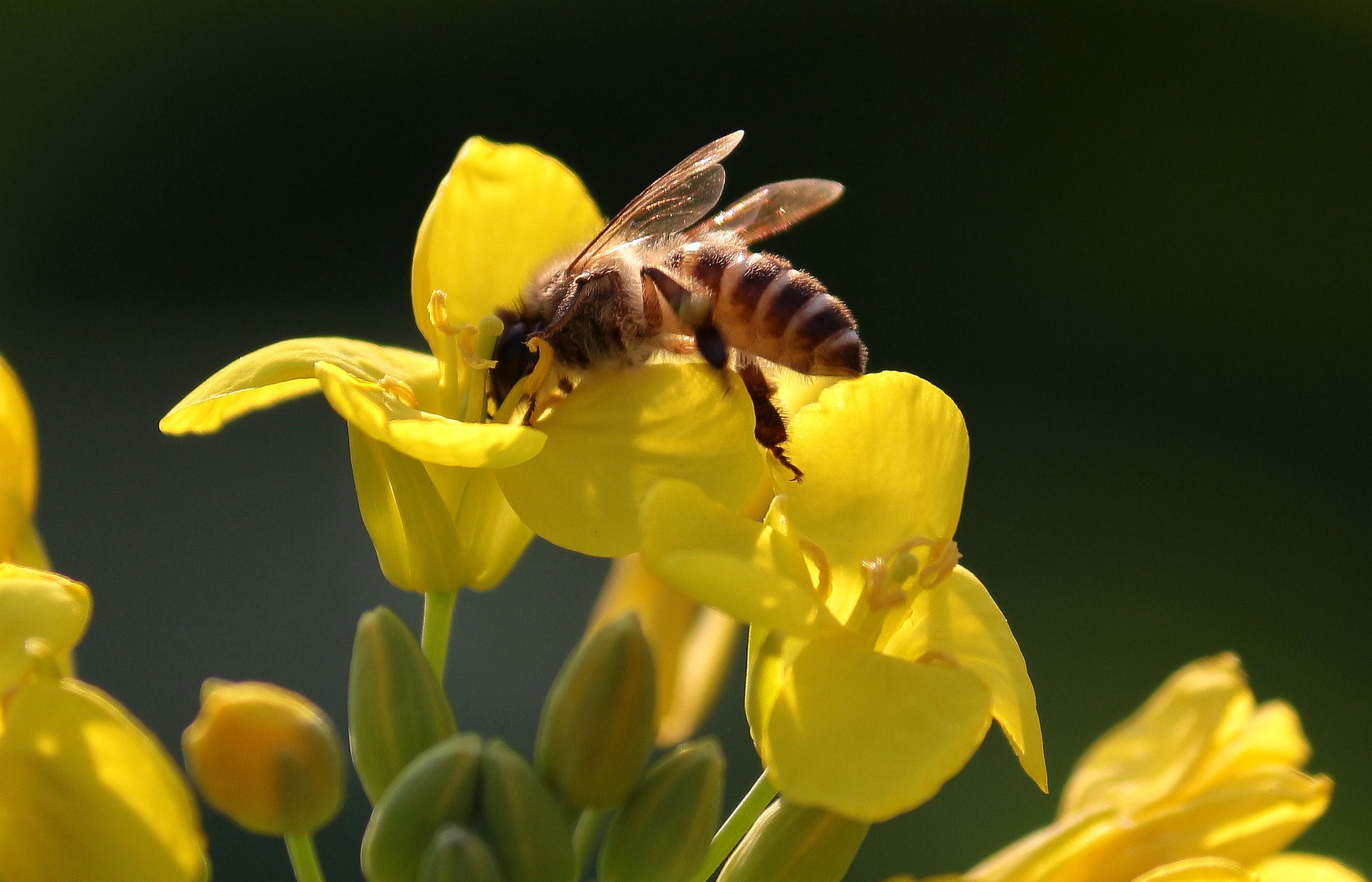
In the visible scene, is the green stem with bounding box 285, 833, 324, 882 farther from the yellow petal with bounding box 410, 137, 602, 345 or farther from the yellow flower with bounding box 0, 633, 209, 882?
the yellow petal with bounding box 410, 137, 602, 345

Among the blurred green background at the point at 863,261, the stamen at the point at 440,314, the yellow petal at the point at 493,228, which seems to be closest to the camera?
the stamen at the point at 440,314

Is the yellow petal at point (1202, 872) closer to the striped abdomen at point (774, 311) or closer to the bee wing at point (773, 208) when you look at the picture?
the striped abdomen at point (774, 311)

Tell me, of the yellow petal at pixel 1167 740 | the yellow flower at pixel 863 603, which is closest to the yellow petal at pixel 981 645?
the yellow flower at pixel 863 603

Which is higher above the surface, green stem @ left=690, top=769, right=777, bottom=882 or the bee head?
the bee head

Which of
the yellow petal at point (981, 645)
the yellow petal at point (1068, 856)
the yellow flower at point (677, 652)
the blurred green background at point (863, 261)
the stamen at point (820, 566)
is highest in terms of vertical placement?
the stamen at point (820, 566)

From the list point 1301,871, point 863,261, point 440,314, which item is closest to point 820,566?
point 440,314

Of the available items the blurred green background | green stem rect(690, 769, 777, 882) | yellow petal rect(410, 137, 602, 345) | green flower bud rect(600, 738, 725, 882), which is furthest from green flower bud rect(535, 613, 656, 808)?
the blurred green background
